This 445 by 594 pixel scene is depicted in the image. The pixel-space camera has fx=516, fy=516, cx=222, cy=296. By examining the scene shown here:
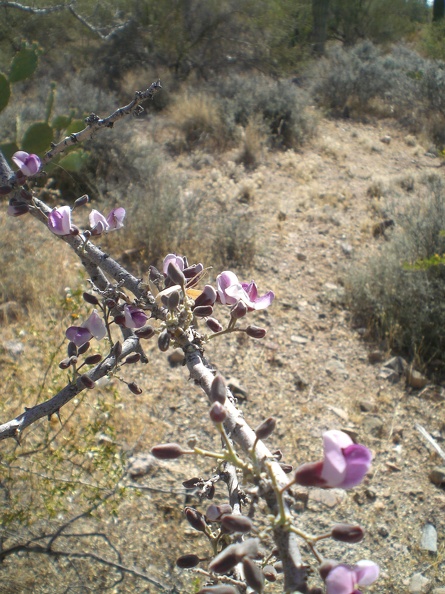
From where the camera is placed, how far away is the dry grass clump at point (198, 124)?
659 cm

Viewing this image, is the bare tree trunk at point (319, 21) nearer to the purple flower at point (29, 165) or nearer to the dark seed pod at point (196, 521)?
the purple flower at point (29, 165)

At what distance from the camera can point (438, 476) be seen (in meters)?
2.52

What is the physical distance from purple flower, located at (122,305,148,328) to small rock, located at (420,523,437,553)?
6.63 feet

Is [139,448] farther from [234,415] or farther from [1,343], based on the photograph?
[234,415]

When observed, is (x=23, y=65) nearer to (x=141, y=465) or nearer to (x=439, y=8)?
(x=141, y=465)

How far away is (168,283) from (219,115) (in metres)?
6.74

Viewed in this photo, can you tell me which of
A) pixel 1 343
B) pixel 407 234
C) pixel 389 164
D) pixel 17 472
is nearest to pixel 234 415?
pixel 17 472

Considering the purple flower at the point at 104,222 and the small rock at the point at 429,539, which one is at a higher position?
the purple flower at the point at 104,222

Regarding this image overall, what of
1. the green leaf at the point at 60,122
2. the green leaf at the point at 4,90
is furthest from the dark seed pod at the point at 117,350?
the green leaf at the point at 60,122

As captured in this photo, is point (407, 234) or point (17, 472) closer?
point (17, 472)

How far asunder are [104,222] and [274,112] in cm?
682

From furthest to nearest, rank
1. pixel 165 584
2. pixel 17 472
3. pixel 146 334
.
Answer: pixel 17 472 → pixel 165 584 → pixel 146 334

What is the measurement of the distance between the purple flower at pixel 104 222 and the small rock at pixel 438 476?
2.24 m

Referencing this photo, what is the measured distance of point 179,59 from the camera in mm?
9797
